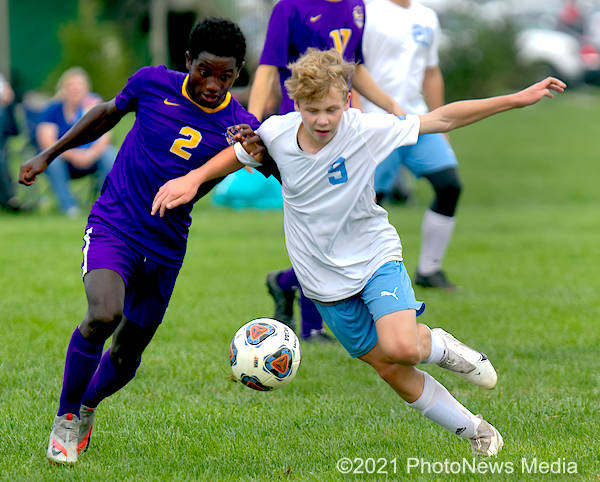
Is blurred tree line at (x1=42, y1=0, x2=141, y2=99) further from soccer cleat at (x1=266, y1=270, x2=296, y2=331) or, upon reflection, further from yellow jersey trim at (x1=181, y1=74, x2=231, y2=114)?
yellow jersey trim at (x1=181, y1=74, x2=231, y2=114)

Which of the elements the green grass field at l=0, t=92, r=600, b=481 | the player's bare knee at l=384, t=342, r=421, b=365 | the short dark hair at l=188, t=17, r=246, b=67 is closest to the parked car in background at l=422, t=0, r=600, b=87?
the green grass field at l=0, t=92, r=600, b=481

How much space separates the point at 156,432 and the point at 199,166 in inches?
50.2

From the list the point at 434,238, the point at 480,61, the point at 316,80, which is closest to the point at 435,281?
the point at 434,238

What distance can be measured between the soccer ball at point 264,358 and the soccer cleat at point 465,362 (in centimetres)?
67

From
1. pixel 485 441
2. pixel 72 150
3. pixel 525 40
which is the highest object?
pixel 485 441

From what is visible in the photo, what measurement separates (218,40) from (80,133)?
0.82 m

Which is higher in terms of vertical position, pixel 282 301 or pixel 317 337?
pixel 282 301

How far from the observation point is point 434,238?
28.1ft

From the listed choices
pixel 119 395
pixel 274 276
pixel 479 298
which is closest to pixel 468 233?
pixel 479 298

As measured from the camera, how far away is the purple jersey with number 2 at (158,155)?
4547 mm

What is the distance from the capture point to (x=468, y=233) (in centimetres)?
1286

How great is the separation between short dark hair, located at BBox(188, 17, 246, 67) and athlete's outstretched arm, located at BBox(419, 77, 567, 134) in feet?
2.98

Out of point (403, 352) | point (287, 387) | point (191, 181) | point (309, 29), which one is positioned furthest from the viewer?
point (309, 29)

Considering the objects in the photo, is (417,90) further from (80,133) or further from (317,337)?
(80,133)
